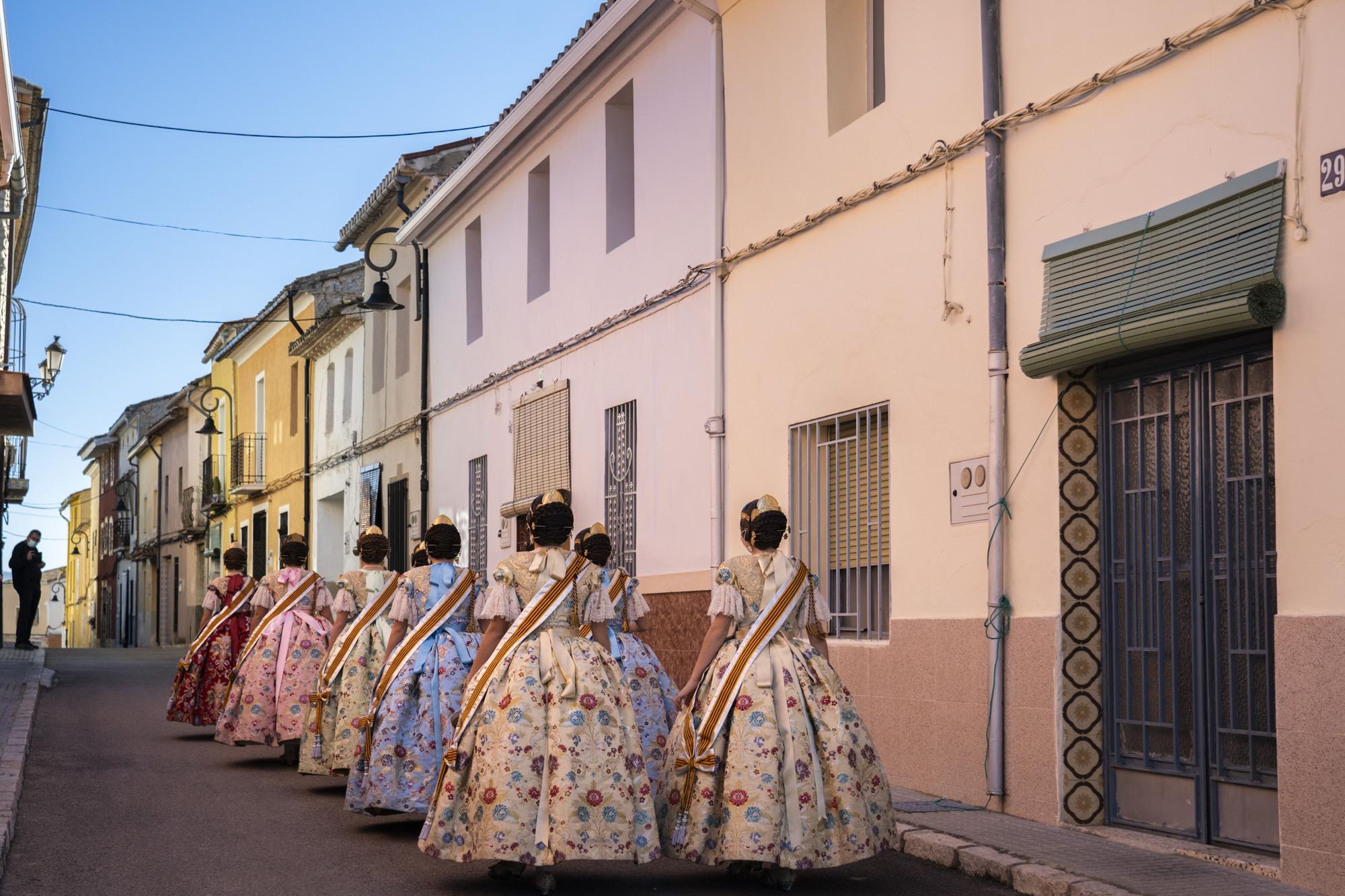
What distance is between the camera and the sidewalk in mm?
6676

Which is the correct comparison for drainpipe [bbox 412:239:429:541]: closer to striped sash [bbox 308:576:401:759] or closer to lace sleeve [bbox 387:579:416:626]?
striped sash [bbox 308:576:401:759]

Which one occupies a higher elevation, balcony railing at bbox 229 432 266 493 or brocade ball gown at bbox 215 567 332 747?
balcony railing at bbox 229 432 266 493

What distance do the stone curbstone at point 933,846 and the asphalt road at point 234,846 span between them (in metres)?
0.05

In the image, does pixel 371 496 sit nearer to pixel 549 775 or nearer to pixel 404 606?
pixel 404 606

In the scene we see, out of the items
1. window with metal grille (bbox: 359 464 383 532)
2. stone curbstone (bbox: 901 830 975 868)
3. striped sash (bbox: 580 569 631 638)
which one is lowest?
stone curbstone (bbox: 901 830 975 868)

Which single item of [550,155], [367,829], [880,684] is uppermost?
[550,155]

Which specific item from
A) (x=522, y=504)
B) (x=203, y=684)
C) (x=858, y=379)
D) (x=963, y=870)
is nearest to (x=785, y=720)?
(x=963, y=870)

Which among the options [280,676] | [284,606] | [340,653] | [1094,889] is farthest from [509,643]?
[284,606]

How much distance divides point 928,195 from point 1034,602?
2.68m

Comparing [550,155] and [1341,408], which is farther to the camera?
[550,155]

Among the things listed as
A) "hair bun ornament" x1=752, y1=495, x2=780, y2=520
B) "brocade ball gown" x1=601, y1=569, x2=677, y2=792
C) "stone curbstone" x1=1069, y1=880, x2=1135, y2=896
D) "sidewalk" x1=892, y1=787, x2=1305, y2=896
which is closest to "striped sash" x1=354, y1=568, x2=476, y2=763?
"brocade ball gown" x1=601, y1=569, x2=677, y2=792

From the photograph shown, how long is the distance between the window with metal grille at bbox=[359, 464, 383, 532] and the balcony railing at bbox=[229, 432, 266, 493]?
10575mm

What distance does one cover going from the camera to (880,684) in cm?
1020

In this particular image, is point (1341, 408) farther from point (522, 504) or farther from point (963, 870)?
point (522, 504)
